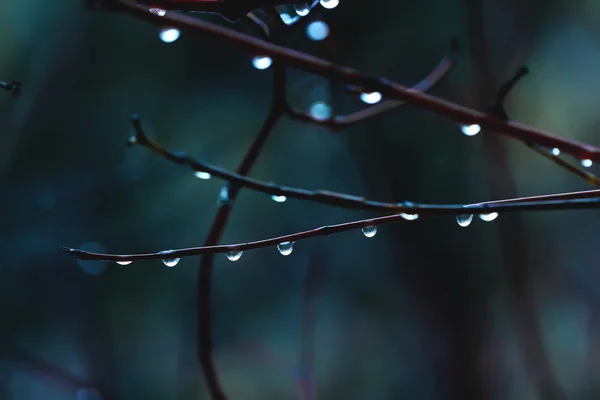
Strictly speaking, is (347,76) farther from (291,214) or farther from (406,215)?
(291,214)

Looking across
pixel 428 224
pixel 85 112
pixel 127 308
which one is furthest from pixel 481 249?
pixel 85 112

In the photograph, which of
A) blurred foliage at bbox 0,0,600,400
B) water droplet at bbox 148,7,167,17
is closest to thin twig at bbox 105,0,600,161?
water droplet at bbox 148,7,167,17

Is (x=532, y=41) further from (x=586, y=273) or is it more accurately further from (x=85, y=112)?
(x=85, y=112)

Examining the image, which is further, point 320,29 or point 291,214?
point 291,214

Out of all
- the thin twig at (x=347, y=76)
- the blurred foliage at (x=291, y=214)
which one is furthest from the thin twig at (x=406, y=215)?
the blurred foliage at (x=291, y=214)

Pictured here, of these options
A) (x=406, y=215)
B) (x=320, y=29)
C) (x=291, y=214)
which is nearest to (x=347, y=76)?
(x=406, y=215)

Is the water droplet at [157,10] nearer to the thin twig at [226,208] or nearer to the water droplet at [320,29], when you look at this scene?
the thin twig at [226,208]
